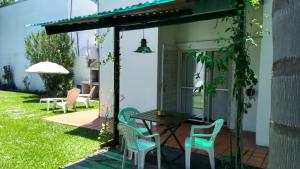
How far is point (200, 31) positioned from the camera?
26.3ft

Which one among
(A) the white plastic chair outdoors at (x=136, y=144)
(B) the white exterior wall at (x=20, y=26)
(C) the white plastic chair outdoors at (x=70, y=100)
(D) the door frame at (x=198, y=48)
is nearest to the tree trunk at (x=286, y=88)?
(A) the white plastic chair outdoors at (x=136, y=144)

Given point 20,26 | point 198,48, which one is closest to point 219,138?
point 198,48

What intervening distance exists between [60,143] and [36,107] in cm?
593

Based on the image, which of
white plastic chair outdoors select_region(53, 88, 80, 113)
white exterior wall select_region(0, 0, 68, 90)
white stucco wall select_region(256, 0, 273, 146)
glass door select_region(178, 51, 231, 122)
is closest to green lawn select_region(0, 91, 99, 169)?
white plastic chair outdoors select_region(53, 88, 80, 113)

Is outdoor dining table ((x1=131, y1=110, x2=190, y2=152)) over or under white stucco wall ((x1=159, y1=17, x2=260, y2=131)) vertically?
under

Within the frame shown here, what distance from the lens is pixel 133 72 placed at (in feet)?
27.1

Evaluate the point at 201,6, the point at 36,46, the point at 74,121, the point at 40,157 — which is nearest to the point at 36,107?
the point at 74,121

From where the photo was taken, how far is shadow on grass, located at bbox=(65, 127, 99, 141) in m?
6.67

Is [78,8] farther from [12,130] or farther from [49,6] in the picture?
[12,130]

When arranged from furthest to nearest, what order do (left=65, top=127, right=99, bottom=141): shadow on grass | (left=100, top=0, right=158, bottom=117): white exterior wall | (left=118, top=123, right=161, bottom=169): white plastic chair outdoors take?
(left=100, top=0, right=158, bottom=117): white exterior wall
(left=65, top=127, right=99, bottom=141): shadow on grass
(left=118, top=123, right=161, bottom=169): white plastic chair outdoors

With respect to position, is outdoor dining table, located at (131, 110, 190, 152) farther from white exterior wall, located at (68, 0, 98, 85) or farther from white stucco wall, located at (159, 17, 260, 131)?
white exterior wall, located at (68, 0, 98, 85)

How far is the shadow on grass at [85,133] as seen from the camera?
667 cm

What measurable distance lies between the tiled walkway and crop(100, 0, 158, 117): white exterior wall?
3.36ft

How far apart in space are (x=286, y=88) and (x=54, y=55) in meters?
15.4
